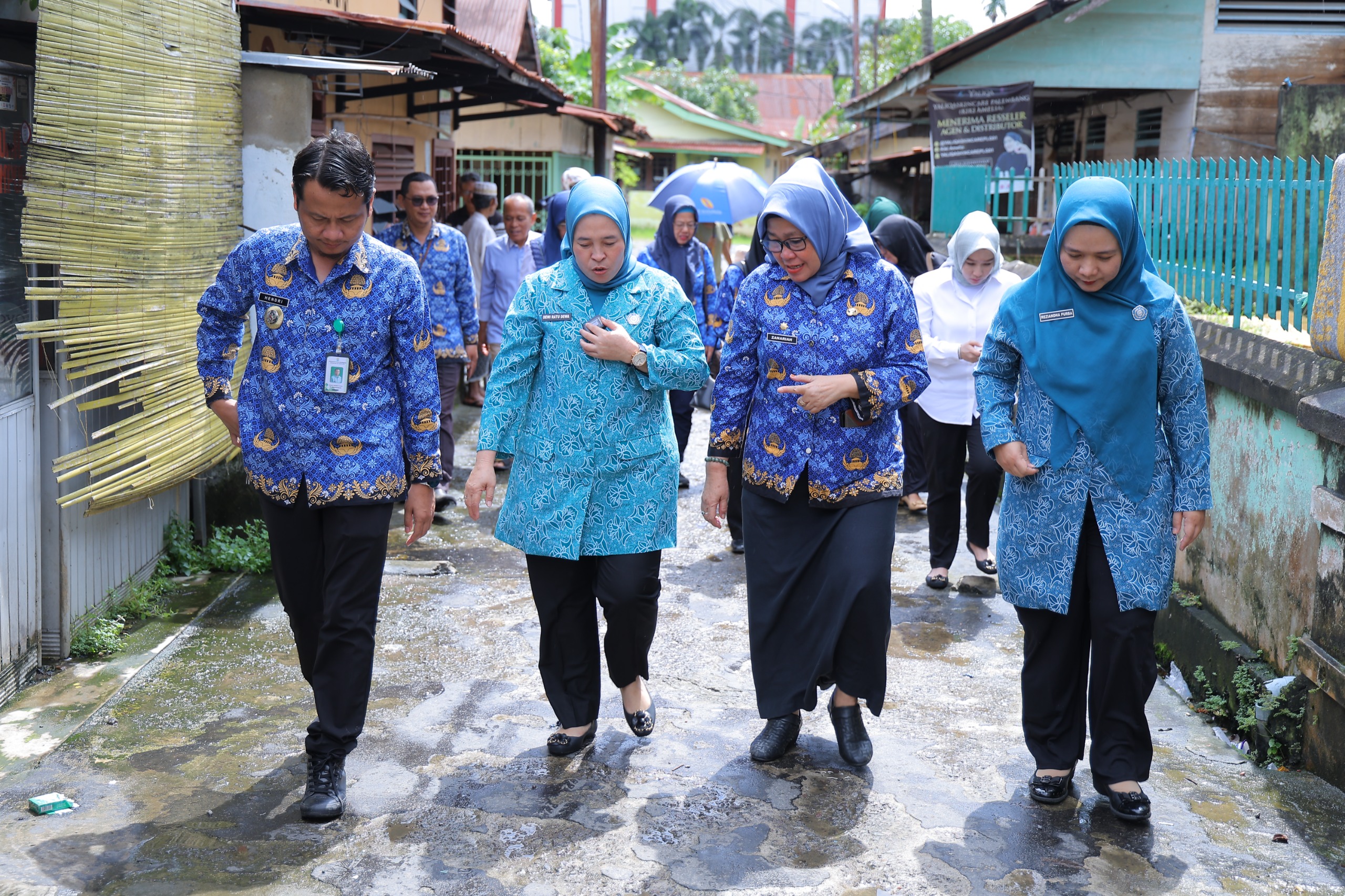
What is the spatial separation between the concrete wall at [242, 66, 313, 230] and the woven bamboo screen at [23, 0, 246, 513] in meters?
0.29

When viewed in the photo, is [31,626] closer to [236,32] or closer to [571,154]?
[236,32]

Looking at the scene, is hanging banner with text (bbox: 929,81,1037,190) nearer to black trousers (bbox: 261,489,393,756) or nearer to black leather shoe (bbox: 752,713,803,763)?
black leather shoe (bbox: 752,713,803,763)

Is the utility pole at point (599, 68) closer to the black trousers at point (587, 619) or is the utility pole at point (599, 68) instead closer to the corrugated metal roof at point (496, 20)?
the corrugated metal roof at point (496, 20)

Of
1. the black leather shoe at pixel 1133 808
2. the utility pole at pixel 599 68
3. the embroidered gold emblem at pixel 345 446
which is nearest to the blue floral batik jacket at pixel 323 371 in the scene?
the embroidered gold emblem at pixel 345 446

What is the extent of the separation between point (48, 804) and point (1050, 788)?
2.94m

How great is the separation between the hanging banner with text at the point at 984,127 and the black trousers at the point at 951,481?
341 inches

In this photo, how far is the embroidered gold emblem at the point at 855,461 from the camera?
3943 mm

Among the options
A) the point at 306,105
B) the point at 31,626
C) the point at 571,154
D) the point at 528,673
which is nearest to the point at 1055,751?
the point at 528,673

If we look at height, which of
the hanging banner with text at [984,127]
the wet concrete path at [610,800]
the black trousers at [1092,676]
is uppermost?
the hanging banner with text at [984,127]

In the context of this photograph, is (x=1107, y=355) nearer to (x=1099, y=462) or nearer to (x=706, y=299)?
(x=1099, y=462)

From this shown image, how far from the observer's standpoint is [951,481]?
6270 millimetres

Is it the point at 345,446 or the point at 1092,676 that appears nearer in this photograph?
the point at 345,446

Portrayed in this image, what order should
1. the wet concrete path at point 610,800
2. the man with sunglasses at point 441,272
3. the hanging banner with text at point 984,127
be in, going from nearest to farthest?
the wet concrete path at point 610,800
the man with sunglasses at point 441,272
the hanging banner with text at point 984,127

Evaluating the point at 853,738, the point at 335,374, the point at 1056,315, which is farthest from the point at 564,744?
the point at 1056,315
